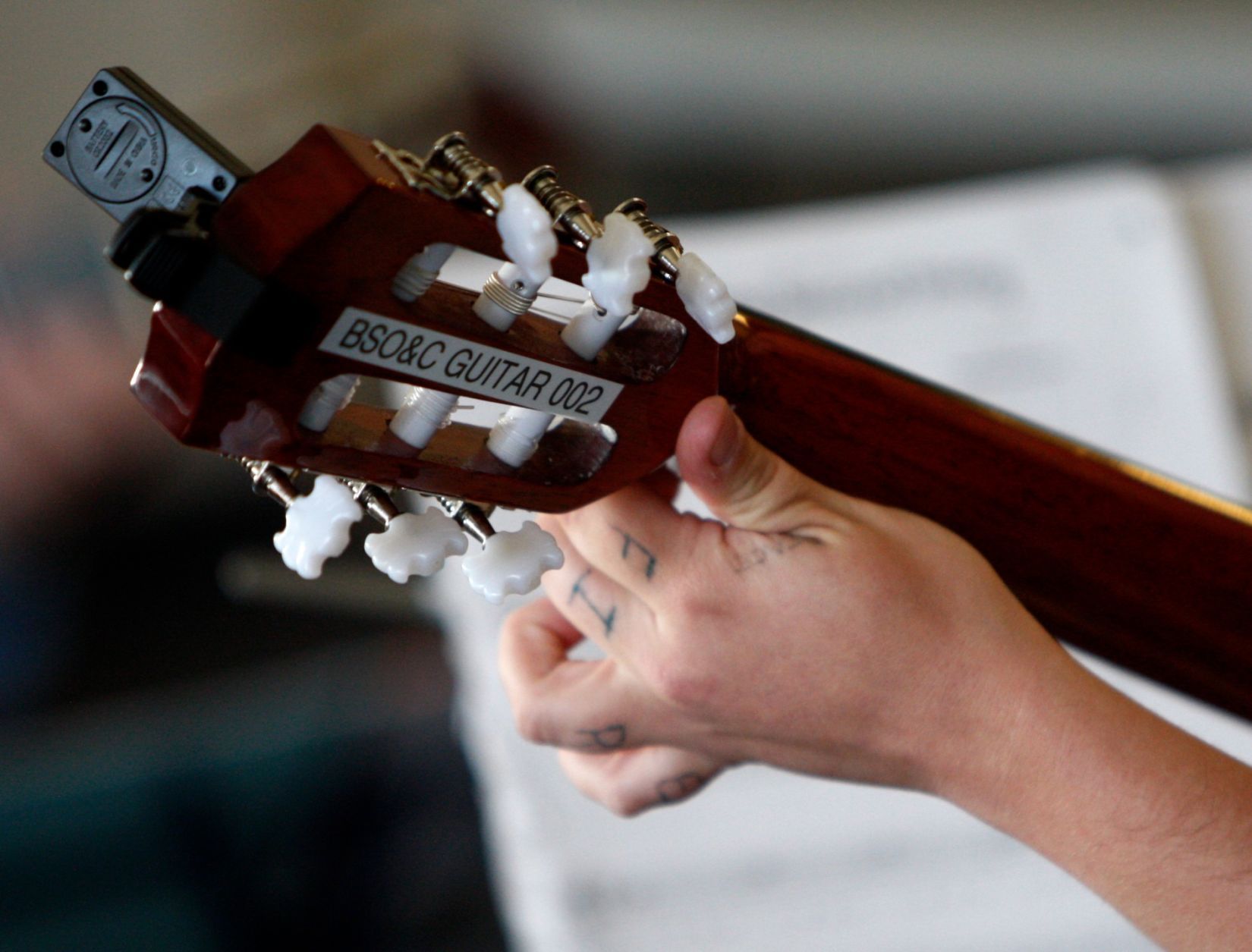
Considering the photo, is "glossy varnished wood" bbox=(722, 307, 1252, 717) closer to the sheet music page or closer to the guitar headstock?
the guitar headstock

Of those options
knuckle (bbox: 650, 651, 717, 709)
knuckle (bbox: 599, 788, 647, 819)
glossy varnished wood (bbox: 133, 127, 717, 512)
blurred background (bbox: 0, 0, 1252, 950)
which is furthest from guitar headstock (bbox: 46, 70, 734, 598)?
blurred background (bbox: 0, 0, 1252, 950)

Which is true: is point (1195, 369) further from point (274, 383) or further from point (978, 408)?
point (274, 383)

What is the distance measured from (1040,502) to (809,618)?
0.23 meters

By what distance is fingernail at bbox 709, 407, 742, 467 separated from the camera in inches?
20.5

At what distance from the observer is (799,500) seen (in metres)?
0.56

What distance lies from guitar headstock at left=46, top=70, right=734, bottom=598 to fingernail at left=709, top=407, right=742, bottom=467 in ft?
0.17

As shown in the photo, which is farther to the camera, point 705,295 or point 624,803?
point 624,803

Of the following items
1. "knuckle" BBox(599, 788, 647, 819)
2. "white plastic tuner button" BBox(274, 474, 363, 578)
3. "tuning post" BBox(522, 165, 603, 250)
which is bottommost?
"knuckle" BBox(599, 788, 647, 819)

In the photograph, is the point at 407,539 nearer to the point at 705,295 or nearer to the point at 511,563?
the point at 511,563

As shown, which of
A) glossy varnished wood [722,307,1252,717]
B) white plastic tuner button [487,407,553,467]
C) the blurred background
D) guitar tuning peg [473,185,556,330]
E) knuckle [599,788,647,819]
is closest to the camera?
guitar tuning peg [473,185,556,330]

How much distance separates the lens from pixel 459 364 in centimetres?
45

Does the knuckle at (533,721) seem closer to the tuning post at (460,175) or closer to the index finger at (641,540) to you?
the index finger at (641,540)

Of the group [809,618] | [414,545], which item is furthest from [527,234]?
[809,618]

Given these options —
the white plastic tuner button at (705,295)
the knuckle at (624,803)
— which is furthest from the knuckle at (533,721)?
the white plastic tuner button at (705,295)
